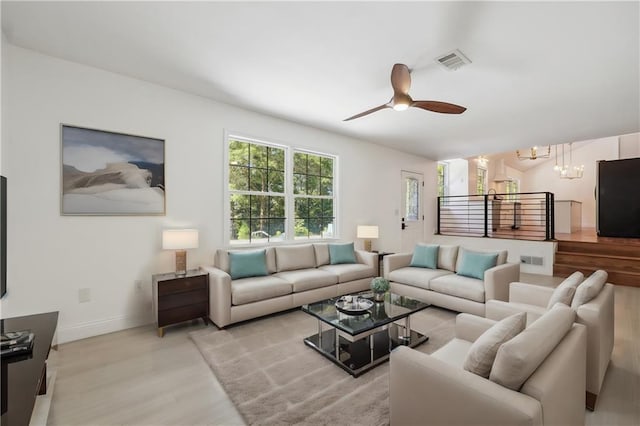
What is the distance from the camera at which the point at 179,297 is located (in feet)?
10.1

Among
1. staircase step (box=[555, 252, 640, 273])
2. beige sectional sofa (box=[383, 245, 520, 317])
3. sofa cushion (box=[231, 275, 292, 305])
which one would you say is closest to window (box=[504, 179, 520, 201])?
staircase step (box=[555, 252, 640, 273])

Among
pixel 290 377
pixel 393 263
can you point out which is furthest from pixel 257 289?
pixel 393 263

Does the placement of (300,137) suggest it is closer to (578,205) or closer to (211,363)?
(211,363)

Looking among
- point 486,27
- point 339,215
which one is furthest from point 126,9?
point 339,215

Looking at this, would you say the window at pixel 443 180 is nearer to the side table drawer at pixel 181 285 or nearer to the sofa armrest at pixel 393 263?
the sofa armrest at pixel 393 263

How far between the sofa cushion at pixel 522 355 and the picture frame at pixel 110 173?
11.5ft

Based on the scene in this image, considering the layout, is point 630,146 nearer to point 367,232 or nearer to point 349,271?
point 367,232

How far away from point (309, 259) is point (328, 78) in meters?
2.49

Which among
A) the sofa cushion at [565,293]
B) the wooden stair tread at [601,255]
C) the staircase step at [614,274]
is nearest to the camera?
the sofa cushion at [565,293]

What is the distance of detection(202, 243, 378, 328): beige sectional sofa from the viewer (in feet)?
10.2

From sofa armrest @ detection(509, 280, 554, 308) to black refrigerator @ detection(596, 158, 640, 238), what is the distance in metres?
7.32

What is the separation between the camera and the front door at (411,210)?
6.73 m

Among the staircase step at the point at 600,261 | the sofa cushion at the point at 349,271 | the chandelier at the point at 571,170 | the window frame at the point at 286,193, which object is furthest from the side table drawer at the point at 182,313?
the chandelier at the point at 571,170

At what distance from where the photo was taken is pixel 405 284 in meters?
4.00
